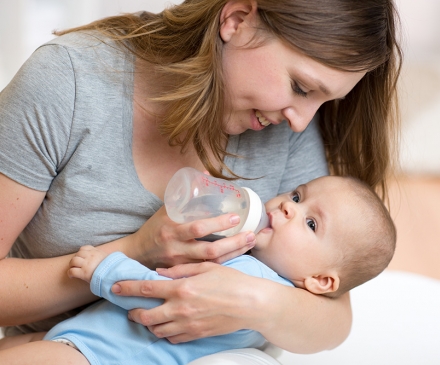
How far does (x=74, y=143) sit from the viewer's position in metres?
1.46

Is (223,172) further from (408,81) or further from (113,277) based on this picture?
(408,81)

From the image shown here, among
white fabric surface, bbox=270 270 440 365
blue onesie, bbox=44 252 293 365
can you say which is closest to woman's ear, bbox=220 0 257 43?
blue onesie, bbox=44 252 293 365

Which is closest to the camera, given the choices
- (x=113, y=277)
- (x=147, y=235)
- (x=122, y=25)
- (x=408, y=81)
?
(x=113, y=277)

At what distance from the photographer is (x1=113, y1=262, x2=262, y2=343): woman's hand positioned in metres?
1.33

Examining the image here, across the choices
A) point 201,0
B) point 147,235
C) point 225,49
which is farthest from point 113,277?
point 201,0

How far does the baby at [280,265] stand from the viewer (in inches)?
54.0

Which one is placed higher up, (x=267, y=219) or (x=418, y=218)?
(x=267, y=219)

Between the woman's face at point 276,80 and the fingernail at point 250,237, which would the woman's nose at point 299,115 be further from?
the fingernail at point 250,237

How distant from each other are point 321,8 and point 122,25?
0.52 metres

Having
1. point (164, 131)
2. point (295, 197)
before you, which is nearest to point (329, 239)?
point (295, 197)

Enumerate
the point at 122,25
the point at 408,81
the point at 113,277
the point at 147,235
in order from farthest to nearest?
1. the point at 408,81
2. the point at 122,25
3. the point at 147,235
4. the point at 113,277

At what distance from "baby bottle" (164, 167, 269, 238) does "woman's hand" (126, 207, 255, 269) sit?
4 centimetres

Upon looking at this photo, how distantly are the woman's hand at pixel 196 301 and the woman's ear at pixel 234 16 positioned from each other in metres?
0.53

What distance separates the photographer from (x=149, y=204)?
60.6 inches
